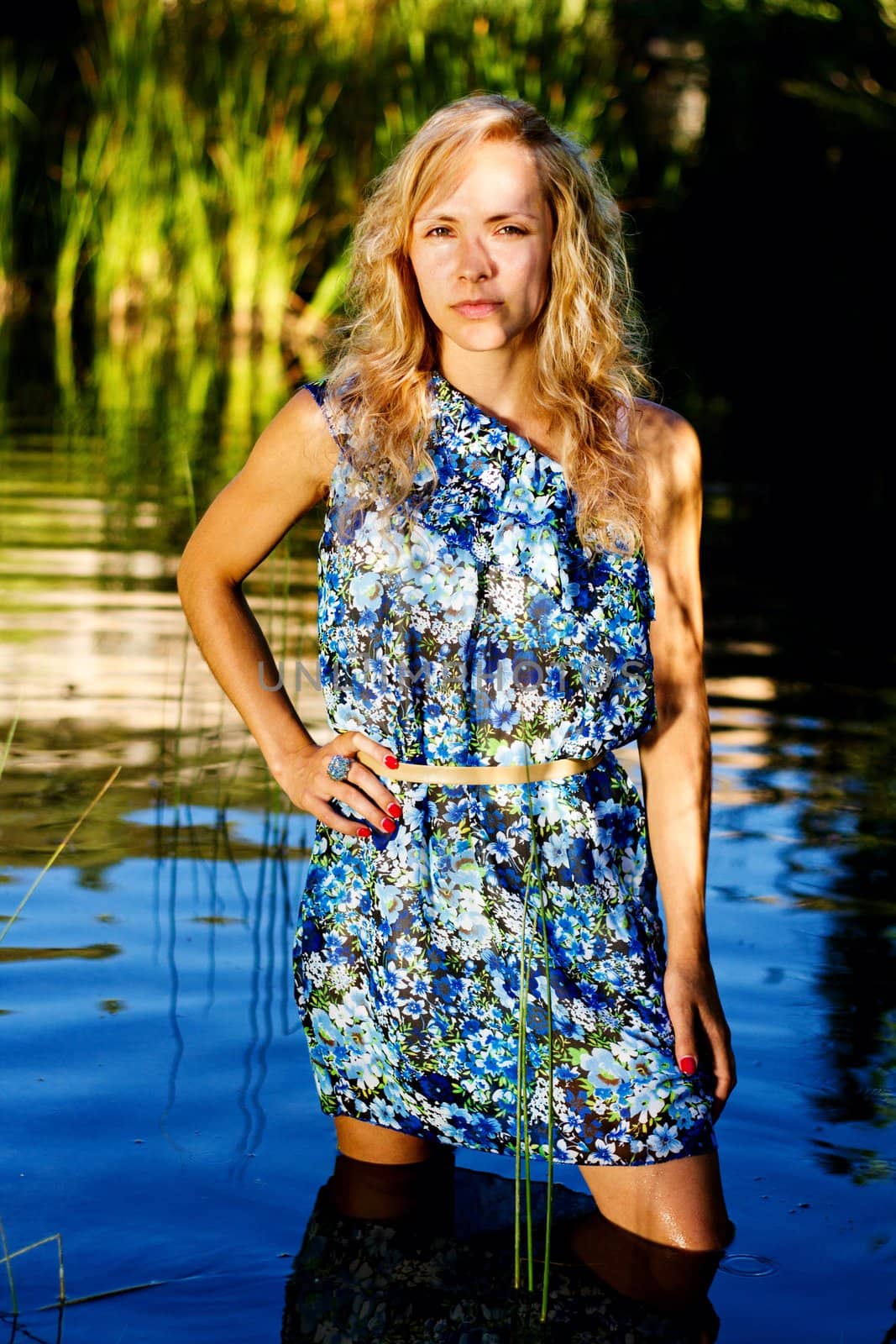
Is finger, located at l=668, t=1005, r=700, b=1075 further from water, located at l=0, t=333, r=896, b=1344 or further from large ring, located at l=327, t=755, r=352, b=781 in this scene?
large ring, located at l=327, t=755, r=352, b=781

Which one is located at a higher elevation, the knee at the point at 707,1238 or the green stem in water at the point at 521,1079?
the green stem in water at the point at 521,1079

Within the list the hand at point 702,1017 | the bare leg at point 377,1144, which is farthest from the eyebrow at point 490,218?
the bare leg at point 377,1144

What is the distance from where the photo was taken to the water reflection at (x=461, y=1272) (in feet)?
8.07

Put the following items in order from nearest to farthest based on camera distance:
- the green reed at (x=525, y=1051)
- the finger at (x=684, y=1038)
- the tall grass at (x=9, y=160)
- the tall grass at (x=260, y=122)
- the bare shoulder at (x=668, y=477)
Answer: the green reed at (x=525, y=1051), the finger at (x=684, y=1038), the bare shoulder at (x=668, y=477), the tall grass at (x=260, y=122), the tall grass at (x=9, y=160)

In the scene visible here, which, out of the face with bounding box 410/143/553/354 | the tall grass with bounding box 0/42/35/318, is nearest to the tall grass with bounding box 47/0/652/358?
the tall grass with bounding box 0/42/35/318

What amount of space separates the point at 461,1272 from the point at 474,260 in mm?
1186

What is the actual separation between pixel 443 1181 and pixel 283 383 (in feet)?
29.2

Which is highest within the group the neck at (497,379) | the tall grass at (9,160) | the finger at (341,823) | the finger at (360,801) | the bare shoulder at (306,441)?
the tall grass at (9,160)

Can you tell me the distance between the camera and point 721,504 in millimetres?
8945

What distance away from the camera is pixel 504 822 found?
7.97ft

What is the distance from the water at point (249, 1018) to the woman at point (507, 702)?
0.80ft

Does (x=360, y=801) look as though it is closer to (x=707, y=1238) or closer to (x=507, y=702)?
(x=507, y=702)

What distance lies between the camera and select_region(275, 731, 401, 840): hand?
2436mm

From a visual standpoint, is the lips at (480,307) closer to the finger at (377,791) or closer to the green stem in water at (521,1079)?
the finger at (377,791)
